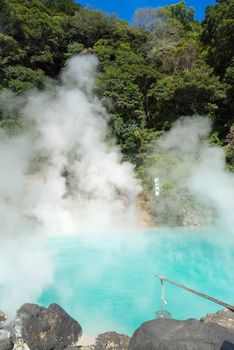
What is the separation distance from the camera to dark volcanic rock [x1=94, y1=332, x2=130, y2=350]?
4.28 meters

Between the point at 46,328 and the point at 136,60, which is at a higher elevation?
the point at 136,60

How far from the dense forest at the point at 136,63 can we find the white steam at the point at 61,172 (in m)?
0.74

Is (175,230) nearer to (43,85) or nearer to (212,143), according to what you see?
(212,143)

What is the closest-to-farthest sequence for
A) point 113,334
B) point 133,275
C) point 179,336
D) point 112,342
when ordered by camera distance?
point 179,336, point 112,342, point 113,334, point 133,275

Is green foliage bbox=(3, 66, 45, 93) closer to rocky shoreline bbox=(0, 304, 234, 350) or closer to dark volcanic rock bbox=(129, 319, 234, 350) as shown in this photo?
rocky shoreline bbox=(0, 304, 234, 350)

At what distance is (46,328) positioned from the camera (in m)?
4.67

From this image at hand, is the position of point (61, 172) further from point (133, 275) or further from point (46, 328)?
point (46, 328)

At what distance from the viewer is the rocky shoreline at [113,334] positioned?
3475mm

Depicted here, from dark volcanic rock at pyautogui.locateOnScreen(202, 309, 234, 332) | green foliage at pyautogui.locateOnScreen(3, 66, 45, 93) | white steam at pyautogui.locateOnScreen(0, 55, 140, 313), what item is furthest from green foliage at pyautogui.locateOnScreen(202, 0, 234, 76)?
dark volcanic rock at pyautogui.locateOnScreen(202, 309, 234, 332)

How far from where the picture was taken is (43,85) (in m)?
17.5

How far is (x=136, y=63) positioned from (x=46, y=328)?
16.7 meters

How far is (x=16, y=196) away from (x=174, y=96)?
9.42m

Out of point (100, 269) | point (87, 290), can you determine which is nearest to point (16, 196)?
point (100, 269)

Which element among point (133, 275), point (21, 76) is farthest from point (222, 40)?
point (133, 275)
